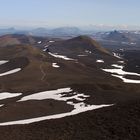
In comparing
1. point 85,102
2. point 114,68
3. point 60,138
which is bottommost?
point 114,68

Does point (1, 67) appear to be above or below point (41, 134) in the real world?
below

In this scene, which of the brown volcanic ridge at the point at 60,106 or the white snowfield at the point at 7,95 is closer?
the brown volcanic ridge at the point at 60,106

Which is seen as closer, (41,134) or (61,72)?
(41,134)

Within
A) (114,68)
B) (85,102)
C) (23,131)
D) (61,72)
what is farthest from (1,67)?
(23,131)

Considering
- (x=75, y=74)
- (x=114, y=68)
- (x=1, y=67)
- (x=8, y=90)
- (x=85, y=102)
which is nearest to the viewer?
(x=85, y=102)

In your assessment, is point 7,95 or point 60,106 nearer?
point 60,106

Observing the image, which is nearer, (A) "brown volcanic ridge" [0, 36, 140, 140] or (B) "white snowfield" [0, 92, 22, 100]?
(A) "brown volcanic ridge" [0, 36, 140, 140]

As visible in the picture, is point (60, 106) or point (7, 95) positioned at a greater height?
point (60, 106)

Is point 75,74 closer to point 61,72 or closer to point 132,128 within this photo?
point 61,72

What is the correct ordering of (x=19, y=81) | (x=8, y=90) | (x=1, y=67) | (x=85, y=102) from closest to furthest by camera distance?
(x=85, y=102) → (x=8, y=90) → (x=19, y=81) → (x=1, y=67)
